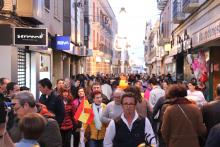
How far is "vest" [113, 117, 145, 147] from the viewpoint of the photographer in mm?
6250

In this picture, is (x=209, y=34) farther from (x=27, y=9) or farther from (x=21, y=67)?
(x=27, y=9)

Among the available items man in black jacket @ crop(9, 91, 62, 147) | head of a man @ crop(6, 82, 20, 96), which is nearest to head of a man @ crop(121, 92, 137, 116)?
man in black jacket @ crop(9, 91, 62, 147)

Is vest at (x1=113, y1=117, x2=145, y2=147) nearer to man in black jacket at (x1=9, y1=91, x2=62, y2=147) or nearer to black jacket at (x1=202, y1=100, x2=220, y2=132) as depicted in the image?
man in black jacket at (x1=9, y1=91, x2=62, y2=147)

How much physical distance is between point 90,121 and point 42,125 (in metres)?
4.73

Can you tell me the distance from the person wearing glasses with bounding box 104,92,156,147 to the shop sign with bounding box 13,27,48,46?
9.32 m

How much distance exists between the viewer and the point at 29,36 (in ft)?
50.9

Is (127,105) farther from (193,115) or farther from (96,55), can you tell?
(96,55)

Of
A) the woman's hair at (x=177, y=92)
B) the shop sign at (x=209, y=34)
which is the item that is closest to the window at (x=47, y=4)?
the shop sign at (x=209, y=34)

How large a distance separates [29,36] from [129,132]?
9.75 metres

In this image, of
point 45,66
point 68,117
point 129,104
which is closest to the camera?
point 129,104

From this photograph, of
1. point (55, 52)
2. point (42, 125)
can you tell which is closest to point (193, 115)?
point (42, 125)

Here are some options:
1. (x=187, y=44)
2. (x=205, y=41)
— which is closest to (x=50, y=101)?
(x=205, y=41)

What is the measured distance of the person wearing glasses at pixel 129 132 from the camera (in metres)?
6.25

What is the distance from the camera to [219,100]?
7824 mm
